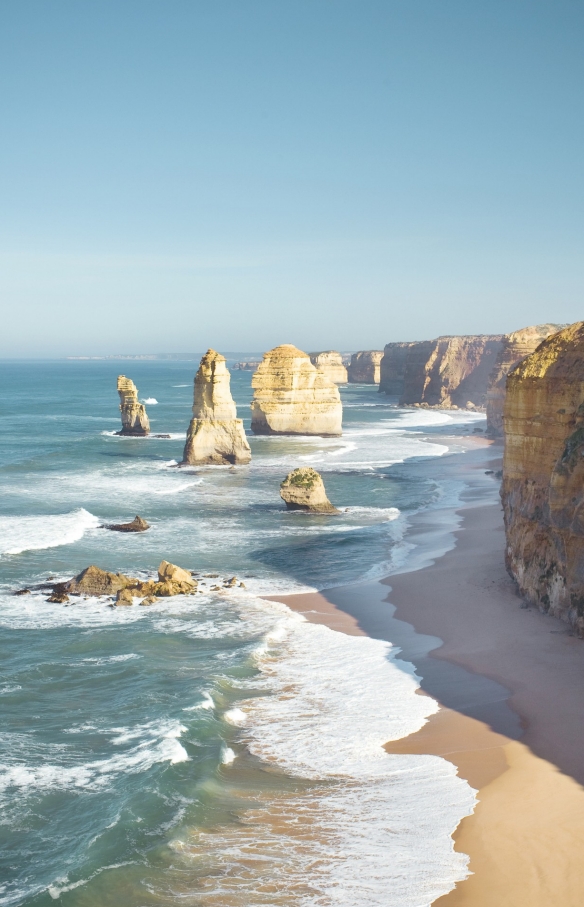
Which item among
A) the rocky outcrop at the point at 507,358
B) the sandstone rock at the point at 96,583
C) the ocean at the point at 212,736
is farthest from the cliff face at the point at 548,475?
the rocky outcrop at the point at 507,358

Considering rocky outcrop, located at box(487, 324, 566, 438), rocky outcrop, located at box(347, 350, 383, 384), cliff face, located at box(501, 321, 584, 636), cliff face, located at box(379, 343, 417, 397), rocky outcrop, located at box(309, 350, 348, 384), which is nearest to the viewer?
cliff face, located at box(501, 321, 584, 636)

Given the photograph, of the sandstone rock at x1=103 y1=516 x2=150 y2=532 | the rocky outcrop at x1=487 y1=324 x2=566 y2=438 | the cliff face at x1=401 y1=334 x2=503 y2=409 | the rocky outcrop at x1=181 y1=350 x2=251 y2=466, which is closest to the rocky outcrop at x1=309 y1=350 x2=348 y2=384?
the cliff face at x1=401 y1=334 x2=503 y2=409

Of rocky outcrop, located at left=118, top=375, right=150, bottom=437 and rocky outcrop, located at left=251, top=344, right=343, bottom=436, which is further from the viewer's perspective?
rocky outcrop, located at left=118, top=375, right=150, bottom=437

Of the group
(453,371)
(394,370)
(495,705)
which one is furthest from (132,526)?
(394,370)

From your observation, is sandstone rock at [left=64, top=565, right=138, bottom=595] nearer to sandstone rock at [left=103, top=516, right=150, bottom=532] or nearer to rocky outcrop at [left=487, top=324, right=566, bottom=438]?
sandstone rock at [left=103, top=516, right=150, bottom=532]

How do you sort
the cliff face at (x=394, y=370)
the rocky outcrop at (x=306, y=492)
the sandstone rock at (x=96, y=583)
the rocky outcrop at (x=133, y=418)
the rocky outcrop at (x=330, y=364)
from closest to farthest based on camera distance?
the sandstone rock at (x=96, y=583) → the rocky outcrop at (x=306, y=492) → the rocky outcrop at (x=133, y=418) → the cliff face at (x=394, y=370) → the rocky outcrop at (x=330, y=364)

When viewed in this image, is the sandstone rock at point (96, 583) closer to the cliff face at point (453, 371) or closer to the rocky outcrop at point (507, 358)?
the rocky outcrop at point (507, 358)

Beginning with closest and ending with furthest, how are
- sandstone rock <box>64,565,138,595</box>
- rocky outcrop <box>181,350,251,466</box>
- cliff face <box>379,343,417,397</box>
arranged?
sandstone rock <box>64,565,138,595</box>, rocky outcrop <box>181,350,251,466</box>, cliff face <box>379,343,417,397</box>
